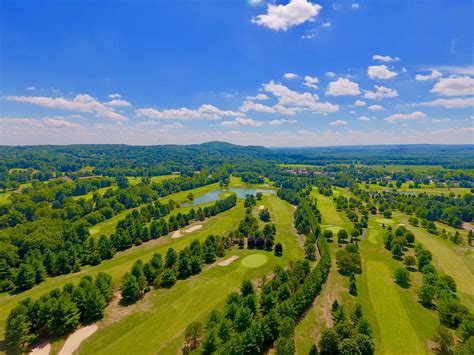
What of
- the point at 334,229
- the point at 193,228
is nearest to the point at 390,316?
the point at 334,229

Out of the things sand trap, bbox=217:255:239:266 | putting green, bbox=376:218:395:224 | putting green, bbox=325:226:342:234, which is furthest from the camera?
putting green, bbox=376:218:395:224

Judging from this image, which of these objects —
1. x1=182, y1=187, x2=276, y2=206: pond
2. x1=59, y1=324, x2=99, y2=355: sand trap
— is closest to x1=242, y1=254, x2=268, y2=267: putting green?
x1=59, y1=324, x2=99, y2=355: sand trap

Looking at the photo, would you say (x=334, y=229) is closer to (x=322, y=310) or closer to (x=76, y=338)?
(x=322, y=310)

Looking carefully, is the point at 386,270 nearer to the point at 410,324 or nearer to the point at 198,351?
the point at 410,324

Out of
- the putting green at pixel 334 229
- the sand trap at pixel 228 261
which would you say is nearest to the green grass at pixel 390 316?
the putting green at pixel 334 229

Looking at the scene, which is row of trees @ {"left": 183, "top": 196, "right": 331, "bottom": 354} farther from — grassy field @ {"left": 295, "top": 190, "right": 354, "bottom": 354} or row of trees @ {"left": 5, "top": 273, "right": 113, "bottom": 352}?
row of trees @ {"left": 5, "top": 273, "right": 113, "bottom": 352}

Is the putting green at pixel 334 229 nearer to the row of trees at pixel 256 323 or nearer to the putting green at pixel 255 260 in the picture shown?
the putting green at pixel 255 260
